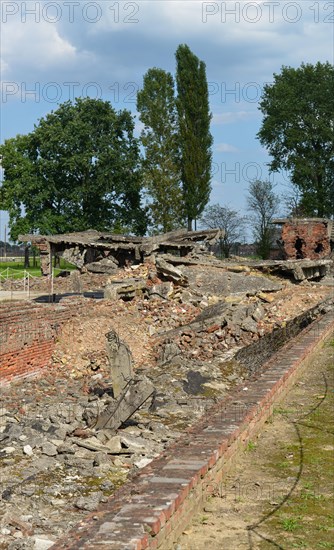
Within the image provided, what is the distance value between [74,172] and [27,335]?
3174cm

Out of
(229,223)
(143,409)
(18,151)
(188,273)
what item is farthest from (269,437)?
(229,223)

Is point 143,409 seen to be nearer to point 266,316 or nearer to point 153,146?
point 266,316

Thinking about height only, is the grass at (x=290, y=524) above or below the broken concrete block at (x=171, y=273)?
below

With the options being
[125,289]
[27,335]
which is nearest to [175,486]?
[27,335]

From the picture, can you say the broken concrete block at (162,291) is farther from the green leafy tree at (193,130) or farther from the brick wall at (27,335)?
the green leafy tree at (193,130)

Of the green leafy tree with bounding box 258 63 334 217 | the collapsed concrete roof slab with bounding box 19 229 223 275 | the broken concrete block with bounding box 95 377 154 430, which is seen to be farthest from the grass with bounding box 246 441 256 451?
the green leafy tree with bounding box 258 63 334 217

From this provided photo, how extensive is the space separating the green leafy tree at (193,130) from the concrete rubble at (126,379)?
19193 mm

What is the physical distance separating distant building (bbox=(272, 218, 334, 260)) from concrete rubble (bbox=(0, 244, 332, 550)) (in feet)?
29.2

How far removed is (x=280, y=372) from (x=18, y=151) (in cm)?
4168

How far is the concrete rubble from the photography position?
703cm

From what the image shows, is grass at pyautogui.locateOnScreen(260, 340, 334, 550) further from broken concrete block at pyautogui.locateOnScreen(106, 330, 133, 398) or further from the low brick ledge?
broken concrete block at pyautogui.locateOnScreen(106, 330, 133, 398)

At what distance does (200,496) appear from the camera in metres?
4.72

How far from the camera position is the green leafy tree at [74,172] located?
43.9m

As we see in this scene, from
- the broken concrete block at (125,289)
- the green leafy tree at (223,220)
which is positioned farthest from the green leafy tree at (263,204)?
the broken concrete block at (125,289)
